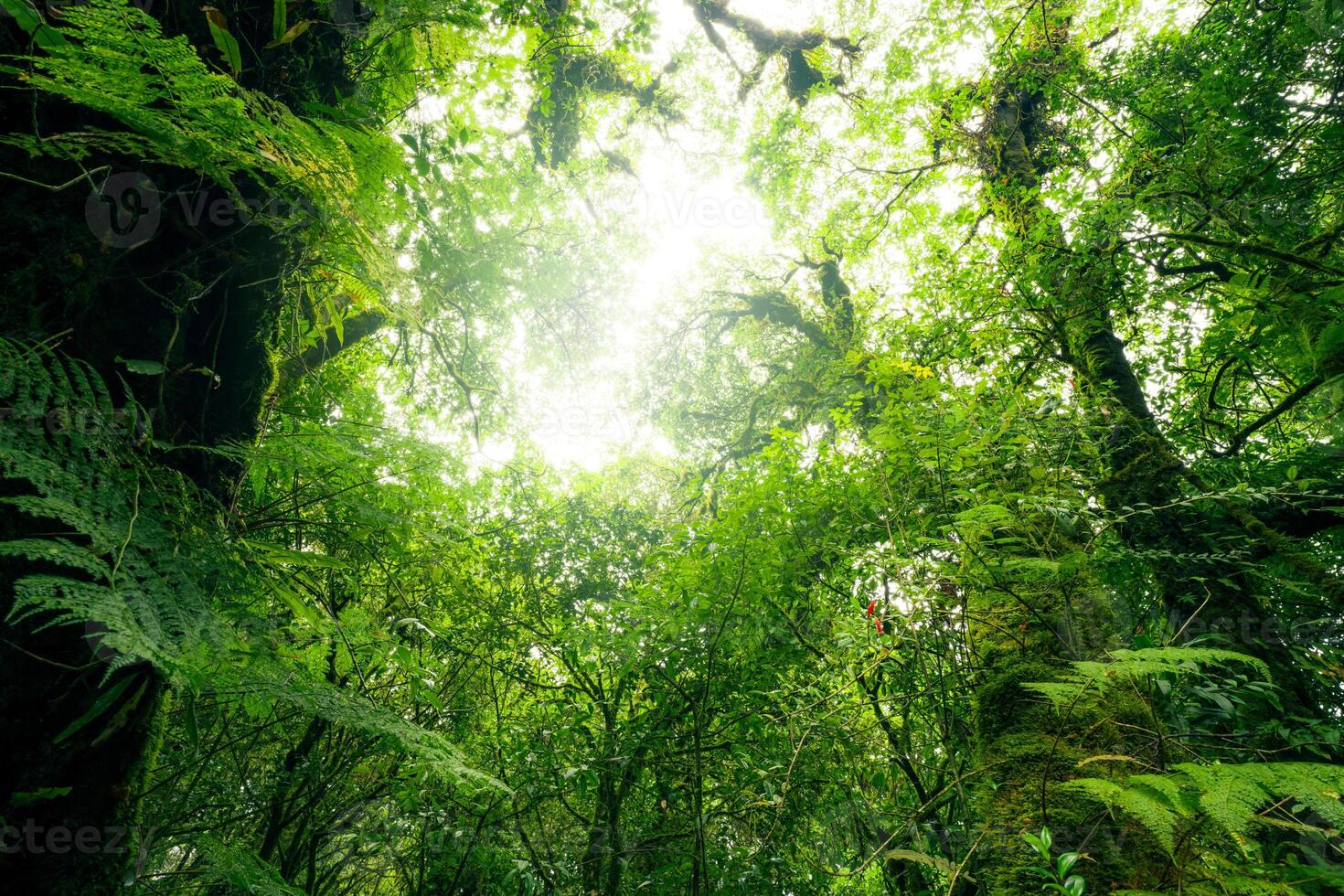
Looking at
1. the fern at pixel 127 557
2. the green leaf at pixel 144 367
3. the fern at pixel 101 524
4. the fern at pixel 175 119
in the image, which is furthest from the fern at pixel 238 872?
the fern at pixel 175 119

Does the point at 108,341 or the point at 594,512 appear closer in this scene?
the point at 108,341

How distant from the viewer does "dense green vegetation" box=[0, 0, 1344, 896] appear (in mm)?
1211

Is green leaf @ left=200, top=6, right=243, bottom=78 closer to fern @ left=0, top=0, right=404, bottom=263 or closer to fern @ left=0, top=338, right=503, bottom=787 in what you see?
fern @ left=0, top=0, right=404, bottom=263

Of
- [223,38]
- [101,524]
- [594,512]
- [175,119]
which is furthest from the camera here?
[594,512]

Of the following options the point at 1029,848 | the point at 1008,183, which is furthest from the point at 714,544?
the point at 1008,183

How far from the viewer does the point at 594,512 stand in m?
5.63

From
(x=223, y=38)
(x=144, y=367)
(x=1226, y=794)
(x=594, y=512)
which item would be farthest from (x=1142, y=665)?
(x=594, y=512)

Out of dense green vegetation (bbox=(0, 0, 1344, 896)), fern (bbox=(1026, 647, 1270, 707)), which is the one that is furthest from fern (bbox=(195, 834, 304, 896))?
fern (bbox=(1026, 647, 1270, 707))

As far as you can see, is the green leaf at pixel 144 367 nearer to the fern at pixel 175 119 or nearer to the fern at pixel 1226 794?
the fern at pixel 175 119

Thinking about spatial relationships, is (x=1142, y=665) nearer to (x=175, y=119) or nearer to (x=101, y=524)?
(x=101, y=524)

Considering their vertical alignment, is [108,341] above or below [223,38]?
below

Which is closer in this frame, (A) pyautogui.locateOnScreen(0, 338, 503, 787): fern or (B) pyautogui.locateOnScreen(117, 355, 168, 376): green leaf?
(A) pyautogui.locateOnScreen(0, 338, 503, 787): fern

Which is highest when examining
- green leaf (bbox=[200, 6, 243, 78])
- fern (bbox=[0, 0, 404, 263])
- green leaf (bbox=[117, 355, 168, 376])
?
green leaf (bbox=[200, 6, 243, 78])

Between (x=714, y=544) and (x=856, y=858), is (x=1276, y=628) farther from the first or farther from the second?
(x=714, y=544)
